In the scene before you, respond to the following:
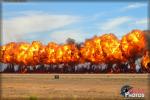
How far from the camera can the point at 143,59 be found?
34.3 ft

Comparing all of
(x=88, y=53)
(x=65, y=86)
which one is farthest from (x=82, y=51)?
(x=65, y=86)

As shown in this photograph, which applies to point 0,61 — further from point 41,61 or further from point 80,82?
point 80,82

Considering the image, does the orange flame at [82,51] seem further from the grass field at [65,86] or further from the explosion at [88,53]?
the grass field at [65,86]

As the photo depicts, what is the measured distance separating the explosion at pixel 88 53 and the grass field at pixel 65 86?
1.41 feet

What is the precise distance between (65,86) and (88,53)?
1.85 m

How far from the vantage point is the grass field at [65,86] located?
10742 millimetres

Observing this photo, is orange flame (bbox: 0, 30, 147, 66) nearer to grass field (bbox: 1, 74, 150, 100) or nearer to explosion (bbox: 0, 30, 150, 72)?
explosion (bbox: 0, 30, 150, 72)

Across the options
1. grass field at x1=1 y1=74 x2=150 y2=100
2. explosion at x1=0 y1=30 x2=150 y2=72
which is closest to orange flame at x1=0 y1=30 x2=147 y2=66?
explosion at x1=0 y1=30 x2=150 y2=72

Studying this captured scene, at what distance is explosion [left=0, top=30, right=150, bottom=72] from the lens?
10.4 m

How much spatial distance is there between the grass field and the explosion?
0.43 meters

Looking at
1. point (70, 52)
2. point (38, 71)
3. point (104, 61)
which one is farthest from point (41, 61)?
point (104, 61)

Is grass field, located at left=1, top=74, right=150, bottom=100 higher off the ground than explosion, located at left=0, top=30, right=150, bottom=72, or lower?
lower

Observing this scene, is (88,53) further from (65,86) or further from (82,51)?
(65,86)

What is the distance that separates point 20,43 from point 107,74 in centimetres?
338
